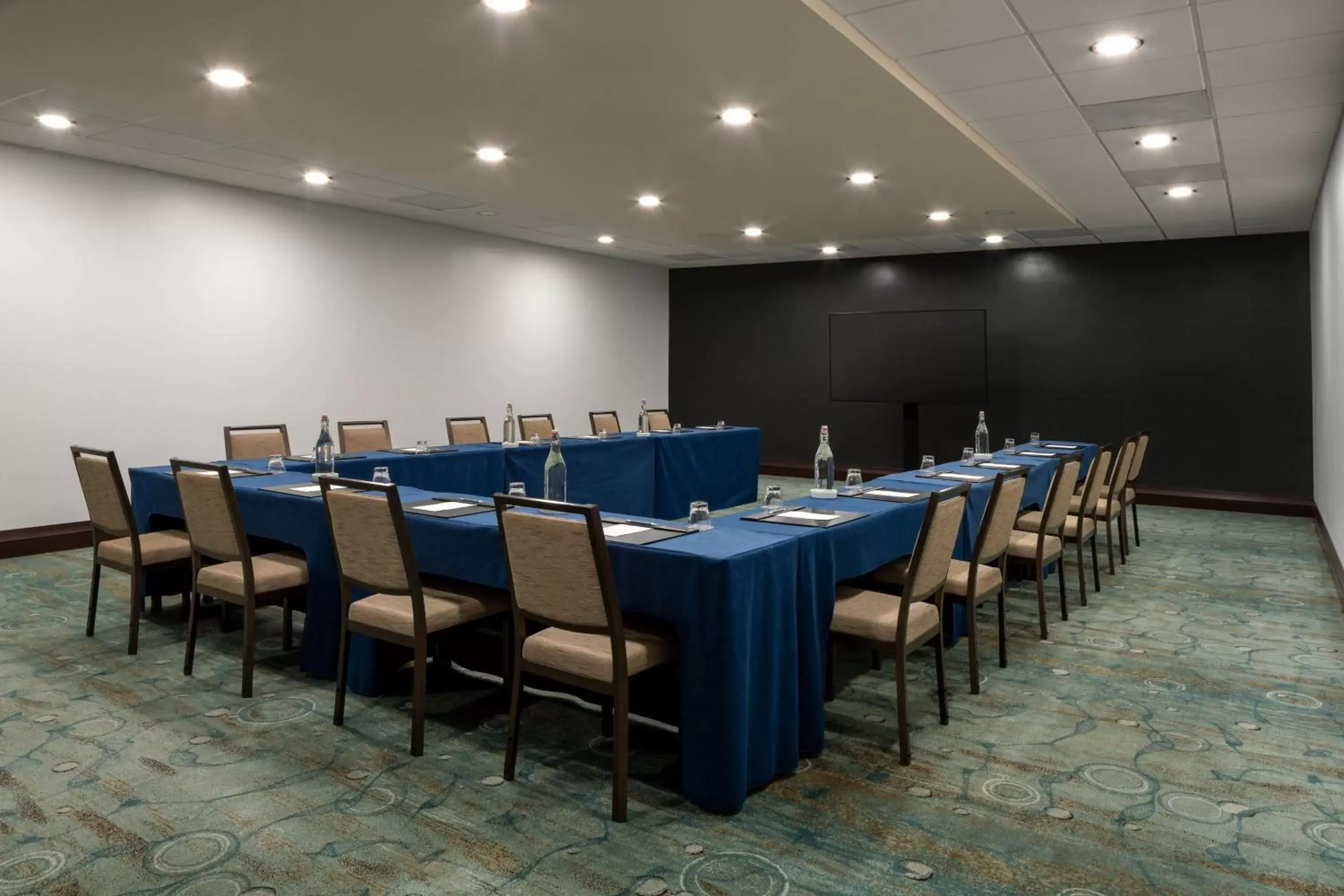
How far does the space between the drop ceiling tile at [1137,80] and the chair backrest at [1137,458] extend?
8.83 ft

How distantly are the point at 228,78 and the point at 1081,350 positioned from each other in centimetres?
888

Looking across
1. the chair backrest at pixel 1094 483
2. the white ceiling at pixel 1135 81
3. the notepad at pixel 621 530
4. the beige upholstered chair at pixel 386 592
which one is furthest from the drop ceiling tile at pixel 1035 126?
the beige upholstered chair at pixel 386 592

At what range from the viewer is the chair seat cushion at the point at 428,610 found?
3048 mm

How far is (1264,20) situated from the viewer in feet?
12.2

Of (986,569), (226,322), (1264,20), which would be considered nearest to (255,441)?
(226,322)

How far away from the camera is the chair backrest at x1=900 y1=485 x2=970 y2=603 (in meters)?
2.96

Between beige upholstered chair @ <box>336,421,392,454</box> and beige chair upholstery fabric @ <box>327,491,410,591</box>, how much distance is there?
10.5ft

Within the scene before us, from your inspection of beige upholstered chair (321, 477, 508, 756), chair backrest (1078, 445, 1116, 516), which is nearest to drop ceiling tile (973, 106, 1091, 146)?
chair backrest (1078, 445, 1116, 516)

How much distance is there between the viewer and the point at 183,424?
7184 mm

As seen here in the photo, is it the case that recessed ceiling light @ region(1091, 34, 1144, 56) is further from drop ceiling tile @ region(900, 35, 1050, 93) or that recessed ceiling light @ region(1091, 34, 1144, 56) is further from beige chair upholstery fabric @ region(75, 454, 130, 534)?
beige chair upholstery fabric @ region(75, 454, 130, 534)

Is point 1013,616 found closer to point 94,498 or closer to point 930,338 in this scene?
point 94,498

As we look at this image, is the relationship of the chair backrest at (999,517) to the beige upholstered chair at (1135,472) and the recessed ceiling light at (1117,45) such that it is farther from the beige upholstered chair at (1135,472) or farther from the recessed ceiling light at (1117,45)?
the beige upholstered chair at (1135,472)

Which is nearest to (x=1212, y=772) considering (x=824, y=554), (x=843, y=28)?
(x=824, y=554)

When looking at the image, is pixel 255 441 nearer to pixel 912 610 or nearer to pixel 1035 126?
pixel 912 610
